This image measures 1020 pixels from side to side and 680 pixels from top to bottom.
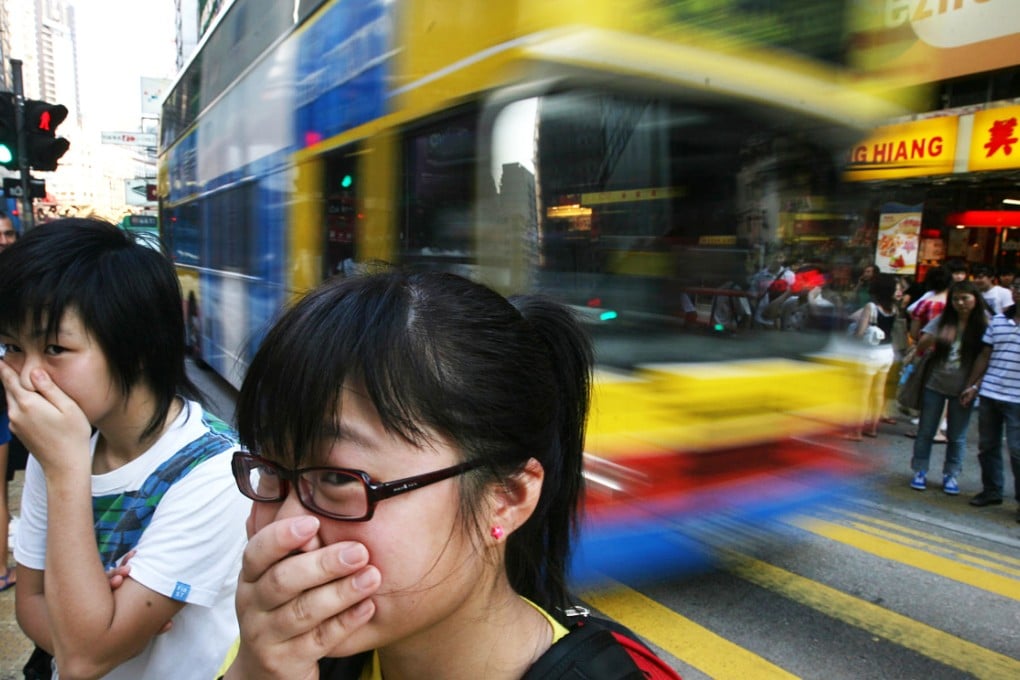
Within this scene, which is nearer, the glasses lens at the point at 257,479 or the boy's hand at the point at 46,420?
the glasses lens at the point at 257,479

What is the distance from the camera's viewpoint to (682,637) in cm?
342

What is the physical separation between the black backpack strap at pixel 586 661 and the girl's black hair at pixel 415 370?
9.6 inches

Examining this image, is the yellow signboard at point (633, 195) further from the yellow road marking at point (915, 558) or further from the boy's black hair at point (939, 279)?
the boy's black hair at point (939, 279)

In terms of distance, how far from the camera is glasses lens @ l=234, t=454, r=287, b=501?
99cm

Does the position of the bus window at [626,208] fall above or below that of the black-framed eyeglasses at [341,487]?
above

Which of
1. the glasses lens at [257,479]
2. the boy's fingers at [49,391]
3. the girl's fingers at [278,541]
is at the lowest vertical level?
the girl's fingers at [278,541]

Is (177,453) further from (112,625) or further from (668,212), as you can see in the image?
(668,212)

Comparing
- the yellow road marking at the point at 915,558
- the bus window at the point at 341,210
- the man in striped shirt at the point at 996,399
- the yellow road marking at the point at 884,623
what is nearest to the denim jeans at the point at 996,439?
the man in striped shirt at the point at 996,399

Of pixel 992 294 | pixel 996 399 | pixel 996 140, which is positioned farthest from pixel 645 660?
pixel 996 140

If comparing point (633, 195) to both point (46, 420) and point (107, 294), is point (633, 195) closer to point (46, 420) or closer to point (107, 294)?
point (107, 294)

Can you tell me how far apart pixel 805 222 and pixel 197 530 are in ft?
12.1

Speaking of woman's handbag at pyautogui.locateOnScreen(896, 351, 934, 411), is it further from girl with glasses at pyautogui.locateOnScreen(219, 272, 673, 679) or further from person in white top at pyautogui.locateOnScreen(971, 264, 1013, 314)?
girl with glasses at pyautogui.locateOnScreen(219, 272, 673, 679)

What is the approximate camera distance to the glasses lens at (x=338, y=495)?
3.02ft

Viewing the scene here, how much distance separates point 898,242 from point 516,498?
13.0 metres
